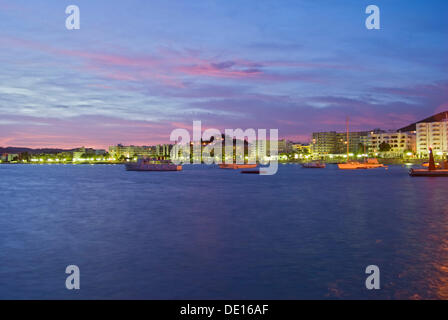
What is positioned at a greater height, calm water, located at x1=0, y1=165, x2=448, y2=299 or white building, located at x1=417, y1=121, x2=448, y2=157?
white building, located at x1=417, y1=121, x2=448, y2=157

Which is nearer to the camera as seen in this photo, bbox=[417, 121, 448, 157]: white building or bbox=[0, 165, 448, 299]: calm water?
bbox=[0, 165, 448, 299]: calm water

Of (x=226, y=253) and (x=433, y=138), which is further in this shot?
(x=433, y=138)

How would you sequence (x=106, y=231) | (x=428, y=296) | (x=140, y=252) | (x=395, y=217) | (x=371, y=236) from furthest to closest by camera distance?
(x=395, y=217), (x=106, y=231), (x=371, y=236), (x=140, y=252), (x=428, y=296)

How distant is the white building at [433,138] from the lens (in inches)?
7260

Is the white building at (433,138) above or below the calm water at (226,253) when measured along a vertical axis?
above

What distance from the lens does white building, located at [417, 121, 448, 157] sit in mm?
184413

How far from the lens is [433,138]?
189 m

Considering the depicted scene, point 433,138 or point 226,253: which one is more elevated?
point 433,138

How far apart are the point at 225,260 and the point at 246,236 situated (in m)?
5.40

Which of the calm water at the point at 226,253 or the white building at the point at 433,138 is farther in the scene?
the white building at the point at 433,138

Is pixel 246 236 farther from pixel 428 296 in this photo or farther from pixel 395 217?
pixel 395 217
